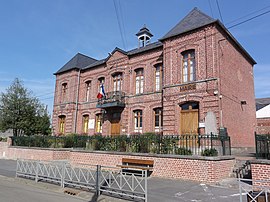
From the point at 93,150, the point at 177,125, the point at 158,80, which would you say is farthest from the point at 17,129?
the point at 177,125

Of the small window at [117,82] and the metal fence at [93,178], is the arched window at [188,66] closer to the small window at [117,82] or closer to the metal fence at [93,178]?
the small window at [117,82]

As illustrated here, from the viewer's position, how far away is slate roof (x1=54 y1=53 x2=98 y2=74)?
2524cm

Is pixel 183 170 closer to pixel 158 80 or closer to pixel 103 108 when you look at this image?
pixel 158 80

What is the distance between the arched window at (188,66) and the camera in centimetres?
1537

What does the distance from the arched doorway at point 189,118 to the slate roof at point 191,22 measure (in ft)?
16.8

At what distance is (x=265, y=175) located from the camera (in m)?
7.81

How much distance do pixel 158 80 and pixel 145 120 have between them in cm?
339

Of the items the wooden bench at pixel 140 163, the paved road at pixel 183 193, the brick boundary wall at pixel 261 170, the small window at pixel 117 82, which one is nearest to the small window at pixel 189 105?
the wooden bench at pixel 140 163

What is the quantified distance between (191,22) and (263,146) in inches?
419

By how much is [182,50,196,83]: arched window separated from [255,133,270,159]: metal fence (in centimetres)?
717

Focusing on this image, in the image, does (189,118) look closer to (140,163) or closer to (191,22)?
(140,163)

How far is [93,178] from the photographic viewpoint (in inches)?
306

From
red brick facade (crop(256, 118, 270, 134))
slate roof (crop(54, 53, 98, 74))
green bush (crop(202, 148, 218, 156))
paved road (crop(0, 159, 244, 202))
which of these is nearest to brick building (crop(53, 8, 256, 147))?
slate roof (crop(54, 53, 98, 74))

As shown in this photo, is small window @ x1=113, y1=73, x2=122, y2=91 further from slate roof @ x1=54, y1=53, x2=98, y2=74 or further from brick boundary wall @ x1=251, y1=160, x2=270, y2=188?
brick boundary wall @ x1=251, y1=160, x2=270, y2=188
